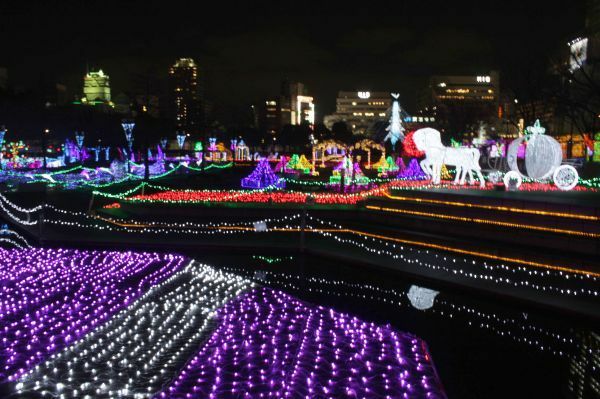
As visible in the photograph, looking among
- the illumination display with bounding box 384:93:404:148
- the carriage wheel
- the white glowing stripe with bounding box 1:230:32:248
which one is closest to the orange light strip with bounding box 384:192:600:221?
the carriage wheel

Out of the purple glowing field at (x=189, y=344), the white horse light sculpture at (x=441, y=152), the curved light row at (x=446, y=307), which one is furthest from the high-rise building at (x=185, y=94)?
the purple glowing field at (x=189, y=344)

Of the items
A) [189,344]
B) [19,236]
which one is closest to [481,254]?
[189,344]

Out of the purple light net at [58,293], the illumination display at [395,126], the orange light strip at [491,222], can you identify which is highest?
the illumination display at [395,126]

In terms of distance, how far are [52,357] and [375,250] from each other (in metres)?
7.04

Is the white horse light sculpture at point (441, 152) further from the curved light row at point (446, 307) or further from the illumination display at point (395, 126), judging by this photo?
the illumination display at point (395, 126)

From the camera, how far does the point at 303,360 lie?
6012 millimetres

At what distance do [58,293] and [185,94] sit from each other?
81.3 m

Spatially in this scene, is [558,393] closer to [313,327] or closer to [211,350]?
[313,327]

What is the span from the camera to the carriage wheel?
15.4 meters

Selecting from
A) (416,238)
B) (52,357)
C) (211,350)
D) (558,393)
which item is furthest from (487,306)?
(52,357)

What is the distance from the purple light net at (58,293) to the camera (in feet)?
20.6

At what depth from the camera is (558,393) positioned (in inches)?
231

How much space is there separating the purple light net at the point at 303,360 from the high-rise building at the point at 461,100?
54.0 metres

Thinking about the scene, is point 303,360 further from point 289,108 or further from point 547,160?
point 289,108
